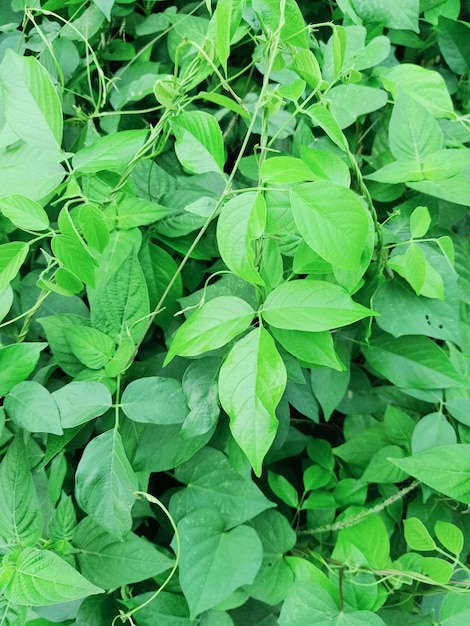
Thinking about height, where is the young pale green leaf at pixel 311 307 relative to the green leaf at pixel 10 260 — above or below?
below

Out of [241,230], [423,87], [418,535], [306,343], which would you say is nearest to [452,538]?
[418,535]

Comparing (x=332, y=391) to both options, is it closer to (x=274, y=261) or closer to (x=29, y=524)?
(x=274, y=261)

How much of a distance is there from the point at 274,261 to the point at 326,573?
0.41 m

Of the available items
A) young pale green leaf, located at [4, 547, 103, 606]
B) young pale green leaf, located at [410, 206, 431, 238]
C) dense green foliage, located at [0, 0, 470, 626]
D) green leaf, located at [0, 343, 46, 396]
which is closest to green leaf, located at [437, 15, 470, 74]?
dense green foliage, located at [0, 0, 470, 626]

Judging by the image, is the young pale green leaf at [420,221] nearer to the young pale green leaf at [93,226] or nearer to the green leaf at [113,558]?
the young pale green leaf at [93,226]

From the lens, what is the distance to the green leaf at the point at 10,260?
1.54ft

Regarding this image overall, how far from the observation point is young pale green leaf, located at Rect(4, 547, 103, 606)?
1.45ft

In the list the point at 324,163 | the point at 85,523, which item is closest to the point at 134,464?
the point at 85,523

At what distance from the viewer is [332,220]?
0.39m

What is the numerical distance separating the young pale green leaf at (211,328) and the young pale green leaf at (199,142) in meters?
0.12

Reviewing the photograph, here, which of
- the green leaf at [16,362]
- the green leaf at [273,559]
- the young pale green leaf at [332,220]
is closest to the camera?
the young pale green leaf at [332,220]

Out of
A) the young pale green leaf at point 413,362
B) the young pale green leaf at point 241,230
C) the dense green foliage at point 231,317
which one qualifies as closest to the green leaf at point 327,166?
the dense green foliage at point 231,317

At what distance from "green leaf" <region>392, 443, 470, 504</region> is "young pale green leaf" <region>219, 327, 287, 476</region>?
21cm

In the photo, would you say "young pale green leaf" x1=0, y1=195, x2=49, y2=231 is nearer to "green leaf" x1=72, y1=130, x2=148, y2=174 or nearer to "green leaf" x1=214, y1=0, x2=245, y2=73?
"green leaf" x1=72, y1=130, x2=148, y2=174
